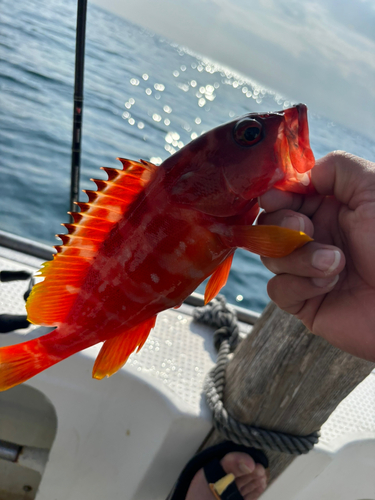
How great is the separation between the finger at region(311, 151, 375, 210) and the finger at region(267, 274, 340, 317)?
11.1 inches

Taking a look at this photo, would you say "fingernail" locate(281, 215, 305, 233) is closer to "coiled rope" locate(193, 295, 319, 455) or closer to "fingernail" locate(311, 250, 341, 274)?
"fingernail" locate(311, 250, 341, 274)

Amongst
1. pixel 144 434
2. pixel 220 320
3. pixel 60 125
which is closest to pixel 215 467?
pixel 144 434

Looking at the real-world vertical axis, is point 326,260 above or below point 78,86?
above

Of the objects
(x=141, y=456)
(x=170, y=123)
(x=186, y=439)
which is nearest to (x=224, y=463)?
(x=186, y=439)

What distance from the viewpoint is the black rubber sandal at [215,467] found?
6.95 feet

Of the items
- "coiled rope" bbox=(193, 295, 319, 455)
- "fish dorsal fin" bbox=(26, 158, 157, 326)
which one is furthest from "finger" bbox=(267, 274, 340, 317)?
"coiled rope" bbox=(193, 295, 319, 455)

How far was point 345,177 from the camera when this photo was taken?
1.33m

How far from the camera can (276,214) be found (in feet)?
4.17

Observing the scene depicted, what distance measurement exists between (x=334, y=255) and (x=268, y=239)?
0.23 meters

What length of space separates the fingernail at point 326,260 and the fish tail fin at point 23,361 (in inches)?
33.4

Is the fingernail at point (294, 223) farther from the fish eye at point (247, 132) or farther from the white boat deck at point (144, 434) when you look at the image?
the white boat deck at point (144, 434)

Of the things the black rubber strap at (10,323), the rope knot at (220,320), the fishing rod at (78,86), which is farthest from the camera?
the rope knot at (220,320)

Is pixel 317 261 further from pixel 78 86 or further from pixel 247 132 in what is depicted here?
pixel 78 86

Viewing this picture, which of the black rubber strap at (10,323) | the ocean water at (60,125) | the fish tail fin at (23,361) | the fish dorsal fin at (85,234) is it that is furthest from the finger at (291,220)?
the ocean water at (60,125)
